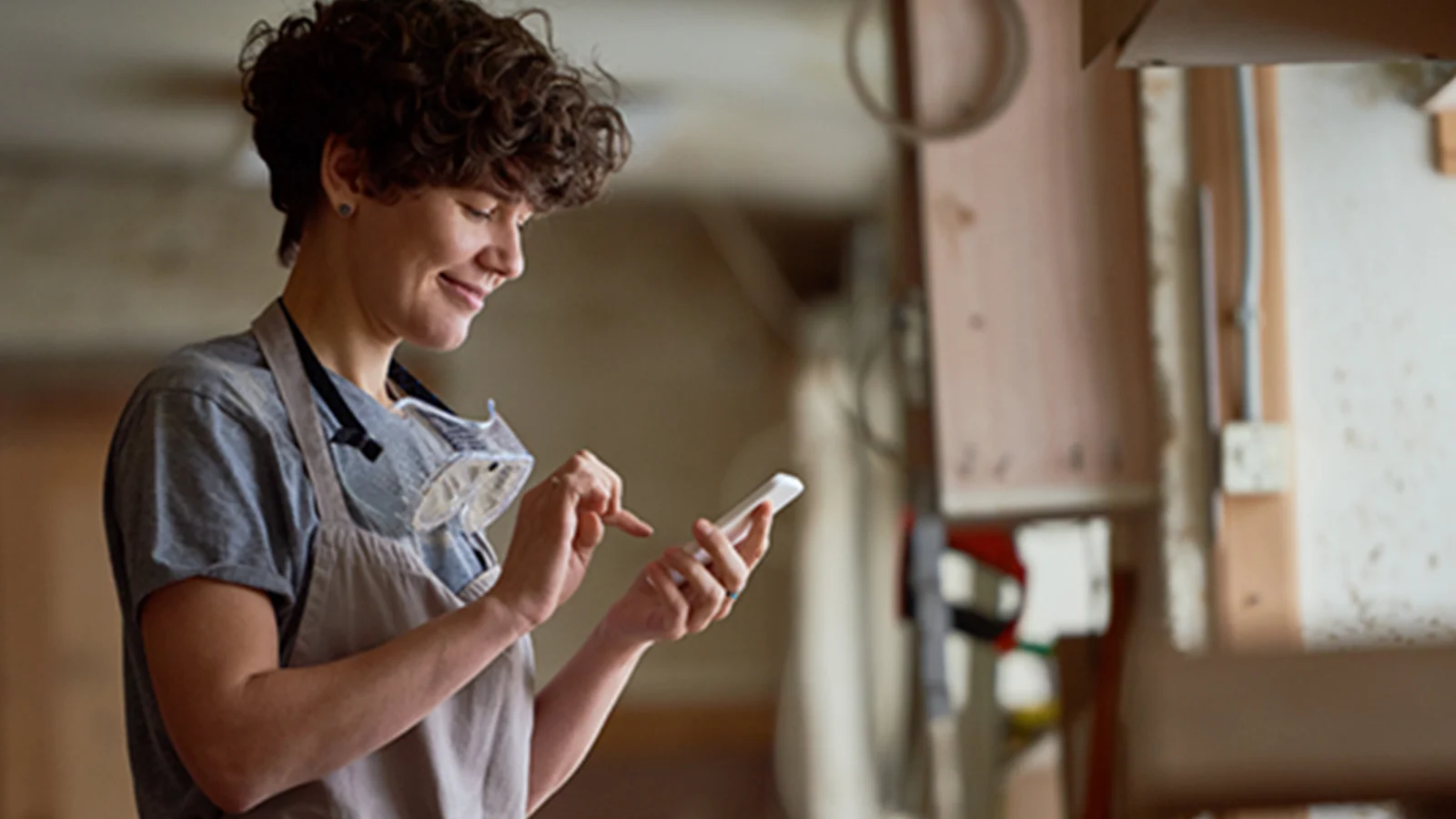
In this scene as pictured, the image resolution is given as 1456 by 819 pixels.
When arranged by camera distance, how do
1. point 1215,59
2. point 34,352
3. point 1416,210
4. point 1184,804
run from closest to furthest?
point 1184,804
point 1215,59
point 1416,210
point 34,352

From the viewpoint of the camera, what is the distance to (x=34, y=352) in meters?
3.64

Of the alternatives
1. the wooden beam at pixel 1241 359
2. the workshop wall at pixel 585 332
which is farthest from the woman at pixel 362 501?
the workshop wall at pixel 585 332

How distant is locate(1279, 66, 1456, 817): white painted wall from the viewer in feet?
5.80

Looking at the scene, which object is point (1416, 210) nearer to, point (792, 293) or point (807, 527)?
point (807, 527)

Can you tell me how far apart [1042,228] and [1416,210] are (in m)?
0.44

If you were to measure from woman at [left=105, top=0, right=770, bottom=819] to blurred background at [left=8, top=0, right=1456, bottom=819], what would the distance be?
0.81ft

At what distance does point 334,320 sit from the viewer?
854mm

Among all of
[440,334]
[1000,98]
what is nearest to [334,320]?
[440,334]

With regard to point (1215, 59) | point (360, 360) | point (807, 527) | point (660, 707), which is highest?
point (1215, 59)

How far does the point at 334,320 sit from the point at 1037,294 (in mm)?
1142

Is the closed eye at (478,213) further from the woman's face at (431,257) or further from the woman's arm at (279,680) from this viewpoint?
the woman's arm at (279,680)

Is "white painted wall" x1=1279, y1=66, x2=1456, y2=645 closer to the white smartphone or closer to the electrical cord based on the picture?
the electrical cord

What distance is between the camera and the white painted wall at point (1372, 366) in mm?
1767

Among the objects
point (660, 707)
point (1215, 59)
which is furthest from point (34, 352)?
point (1215, 59)
